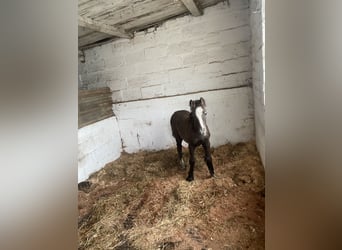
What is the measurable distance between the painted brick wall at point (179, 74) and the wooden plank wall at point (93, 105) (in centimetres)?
1

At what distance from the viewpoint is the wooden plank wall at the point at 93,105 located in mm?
679

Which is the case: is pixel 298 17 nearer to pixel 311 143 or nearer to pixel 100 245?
pixel 311 143

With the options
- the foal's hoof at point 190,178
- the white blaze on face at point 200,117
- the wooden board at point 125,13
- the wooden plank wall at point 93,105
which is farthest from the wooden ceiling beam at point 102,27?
the foal's hoof at point 190,178

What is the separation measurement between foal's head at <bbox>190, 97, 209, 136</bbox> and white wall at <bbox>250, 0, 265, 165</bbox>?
11cm

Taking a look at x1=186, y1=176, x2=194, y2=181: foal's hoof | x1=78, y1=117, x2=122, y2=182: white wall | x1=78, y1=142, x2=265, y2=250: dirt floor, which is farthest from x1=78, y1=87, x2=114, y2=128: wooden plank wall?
x1=186, y1=176, x2=194, y2=181: foal's hoof

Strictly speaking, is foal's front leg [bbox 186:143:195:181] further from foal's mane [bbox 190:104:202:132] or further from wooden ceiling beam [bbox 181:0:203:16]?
wooden ceiling beam [bbox 181:0:203:16]

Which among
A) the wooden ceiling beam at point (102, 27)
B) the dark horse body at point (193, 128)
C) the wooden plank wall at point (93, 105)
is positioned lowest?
the dark horse body at point (193, 128)

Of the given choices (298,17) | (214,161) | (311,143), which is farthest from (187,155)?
(298,17)

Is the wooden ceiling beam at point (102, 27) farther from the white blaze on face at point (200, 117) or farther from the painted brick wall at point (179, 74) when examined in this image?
the white blaze on face at point (200, 117)

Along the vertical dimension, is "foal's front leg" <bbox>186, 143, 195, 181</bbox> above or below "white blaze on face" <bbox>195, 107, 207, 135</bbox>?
below

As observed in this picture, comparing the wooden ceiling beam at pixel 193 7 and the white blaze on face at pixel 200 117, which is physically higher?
the wooden ceiling beam at pixel 193 7

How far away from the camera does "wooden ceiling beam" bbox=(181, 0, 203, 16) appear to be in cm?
63

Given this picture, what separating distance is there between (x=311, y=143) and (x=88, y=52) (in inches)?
21.1

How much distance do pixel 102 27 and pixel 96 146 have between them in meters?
0.28
